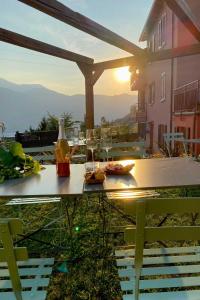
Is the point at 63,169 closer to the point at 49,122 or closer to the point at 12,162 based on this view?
the point at 12,162

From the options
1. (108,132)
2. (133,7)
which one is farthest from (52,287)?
(133,7)

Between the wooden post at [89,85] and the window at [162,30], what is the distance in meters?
6.37

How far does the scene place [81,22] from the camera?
12.5 feet

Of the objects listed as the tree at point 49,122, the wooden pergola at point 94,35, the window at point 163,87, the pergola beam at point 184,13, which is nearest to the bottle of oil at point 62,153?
the wooden pergola at point 94,35

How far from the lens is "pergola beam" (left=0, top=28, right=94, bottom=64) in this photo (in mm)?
4076

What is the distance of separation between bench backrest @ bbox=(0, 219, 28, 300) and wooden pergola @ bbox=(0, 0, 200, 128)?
2778mm

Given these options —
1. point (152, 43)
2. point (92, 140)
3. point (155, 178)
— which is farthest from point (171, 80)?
point (155, 178)

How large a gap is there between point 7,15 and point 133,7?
2435 millimetres

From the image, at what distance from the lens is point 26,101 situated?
47.2 meters

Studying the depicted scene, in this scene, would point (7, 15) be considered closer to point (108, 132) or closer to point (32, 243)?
point (108, 132)

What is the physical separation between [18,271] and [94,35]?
12.6 ft

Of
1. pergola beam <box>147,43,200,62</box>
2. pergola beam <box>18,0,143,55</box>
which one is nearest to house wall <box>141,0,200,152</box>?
pergola beam <box>147,43,200,62</box>

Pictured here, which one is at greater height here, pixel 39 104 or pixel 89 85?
pixel 39 104

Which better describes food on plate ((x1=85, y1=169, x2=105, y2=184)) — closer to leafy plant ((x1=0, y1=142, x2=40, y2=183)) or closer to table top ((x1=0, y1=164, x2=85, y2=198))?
table top ((x1=0, y1=164, x2=85, y2=198))
